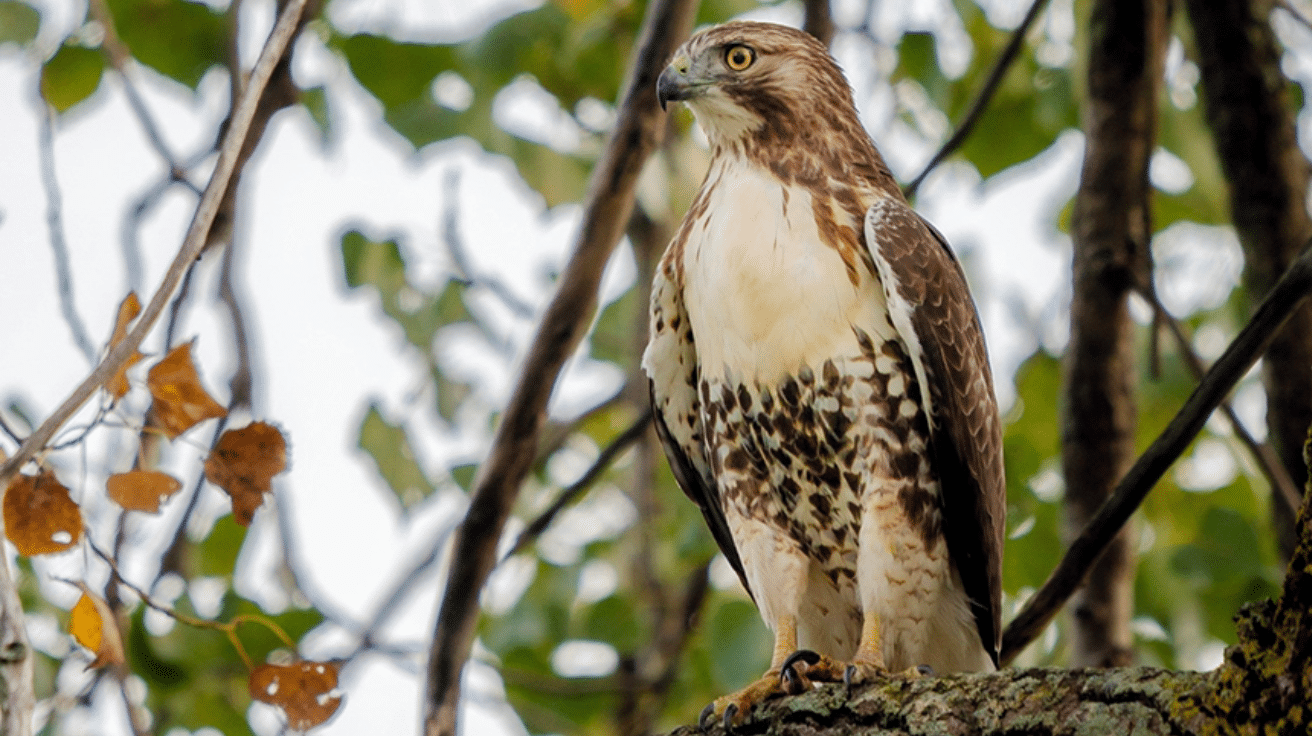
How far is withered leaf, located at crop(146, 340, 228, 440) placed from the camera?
7.38 feet

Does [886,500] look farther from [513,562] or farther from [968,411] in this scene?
[513,562]

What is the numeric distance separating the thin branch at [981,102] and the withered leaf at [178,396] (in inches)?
87.7

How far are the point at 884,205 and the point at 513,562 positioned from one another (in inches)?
123

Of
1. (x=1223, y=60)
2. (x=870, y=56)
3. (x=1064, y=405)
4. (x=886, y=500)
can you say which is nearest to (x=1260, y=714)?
(x=886, y=500)

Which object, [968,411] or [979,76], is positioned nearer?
[968,411]

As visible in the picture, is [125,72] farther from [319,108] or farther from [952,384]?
[952,384]

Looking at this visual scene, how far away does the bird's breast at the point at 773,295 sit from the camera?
3139 mm

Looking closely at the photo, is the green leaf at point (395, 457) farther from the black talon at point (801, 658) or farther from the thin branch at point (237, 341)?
the black talon at point (801, 658)

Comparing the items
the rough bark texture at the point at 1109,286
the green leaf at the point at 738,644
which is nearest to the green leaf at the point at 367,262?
the green leaf at the point at 738,644

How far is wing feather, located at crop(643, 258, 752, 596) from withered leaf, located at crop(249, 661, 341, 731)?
1335mm

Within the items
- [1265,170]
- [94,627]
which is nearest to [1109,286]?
[1265,170]

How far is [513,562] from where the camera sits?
585cm

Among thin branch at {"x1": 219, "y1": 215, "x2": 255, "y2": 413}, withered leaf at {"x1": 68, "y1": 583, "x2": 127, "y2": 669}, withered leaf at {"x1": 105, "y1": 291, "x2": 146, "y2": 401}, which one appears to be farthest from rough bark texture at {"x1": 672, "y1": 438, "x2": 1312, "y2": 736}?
thin branch at {"x1": 219, "y1": 215, "x2": 255, "y2": 413}

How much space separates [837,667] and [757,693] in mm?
258
